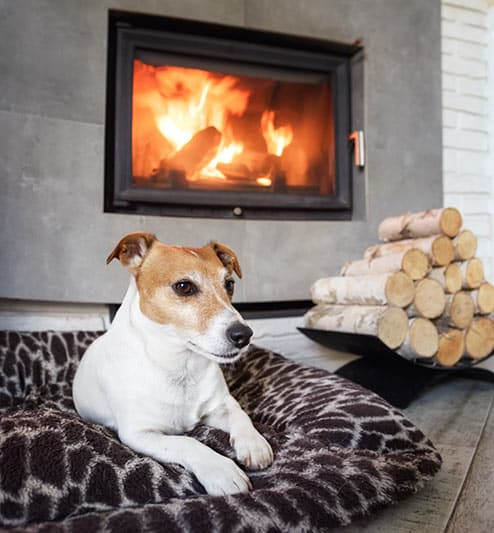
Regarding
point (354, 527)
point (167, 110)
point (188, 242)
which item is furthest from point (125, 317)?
point (167, 110)

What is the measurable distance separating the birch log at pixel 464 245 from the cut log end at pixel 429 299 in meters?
0.22

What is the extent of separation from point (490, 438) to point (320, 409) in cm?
64

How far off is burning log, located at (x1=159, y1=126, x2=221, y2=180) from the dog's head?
3.53 ft

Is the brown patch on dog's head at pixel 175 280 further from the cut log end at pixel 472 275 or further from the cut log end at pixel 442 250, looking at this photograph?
the cut log end at pixel 472 275

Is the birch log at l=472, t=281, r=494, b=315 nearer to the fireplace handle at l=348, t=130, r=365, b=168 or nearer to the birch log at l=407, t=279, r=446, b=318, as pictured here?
the birch log at l=407, t=279, r=446, b=318

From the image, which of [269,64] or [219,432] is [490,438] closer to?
[219,432]

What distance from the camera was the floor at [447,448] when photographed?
1.04m

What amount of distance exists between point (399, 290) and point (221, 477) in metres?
1.26

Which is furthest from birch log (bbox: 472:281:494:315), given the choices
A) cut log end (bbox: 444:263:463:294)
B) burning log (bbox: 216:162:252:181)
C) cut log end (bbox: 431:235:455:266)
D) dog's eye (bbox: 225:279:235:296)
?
dog's eye (bbox: 225:279:235:296)

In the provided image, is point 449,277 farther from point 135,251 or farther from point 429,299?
point 135,251

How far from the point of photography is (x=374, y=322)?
2023 millimetres

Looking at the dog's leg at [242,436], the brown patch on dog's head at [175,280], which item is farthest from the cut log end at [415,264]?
the dog's leg at [242,436]

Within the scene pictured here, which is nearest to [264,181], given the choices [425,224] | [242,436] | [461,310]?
[425,224]

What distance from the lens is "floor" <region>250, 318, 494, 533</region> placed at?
3.43 ft
